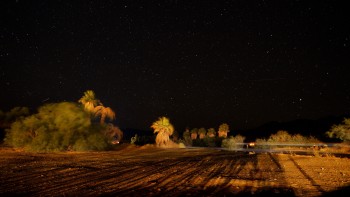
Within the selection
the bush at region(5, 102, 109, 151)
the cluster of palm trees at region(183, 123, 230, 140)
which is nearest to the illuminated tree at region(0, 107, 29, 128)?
the bush at region(5, 102, 109, 151)

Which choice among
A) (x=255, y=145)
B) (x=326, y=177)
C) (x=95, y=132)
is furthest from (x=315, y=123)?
(x=326, y=177)

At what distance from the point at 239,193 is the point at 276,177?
4976 mm

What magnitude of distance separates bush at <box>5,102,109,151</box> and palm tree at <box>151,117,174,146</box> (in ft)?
42.4

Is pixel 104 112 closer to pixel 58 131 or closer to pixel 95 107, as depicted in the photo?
pixel 95 107

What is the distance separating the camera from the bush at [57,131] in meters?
37.1

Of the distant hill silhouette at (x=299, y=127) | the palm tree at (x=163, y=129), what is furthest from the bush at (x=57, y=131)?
the distant hill silhouette at (x=299, y=127)

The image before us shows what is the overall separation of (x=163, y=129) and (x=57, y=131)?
776 inches

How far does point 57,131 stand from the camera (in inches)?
1528

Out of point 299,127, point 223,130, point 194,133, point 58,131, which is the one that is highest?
point 299,127

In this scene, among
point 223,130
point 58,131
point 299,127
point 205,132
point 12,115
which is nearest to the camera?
point 58,131

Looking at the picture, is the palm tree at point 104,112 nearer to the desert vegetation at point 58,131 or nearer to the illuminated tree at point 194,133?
the desert vegetation at point 58,131

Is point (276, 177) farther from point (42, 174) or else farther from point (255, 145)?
point (255, 145)

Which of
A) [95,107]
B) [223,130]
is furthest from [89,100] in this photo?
[223,130]

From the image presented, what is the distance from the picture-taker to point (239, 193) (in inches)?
456
